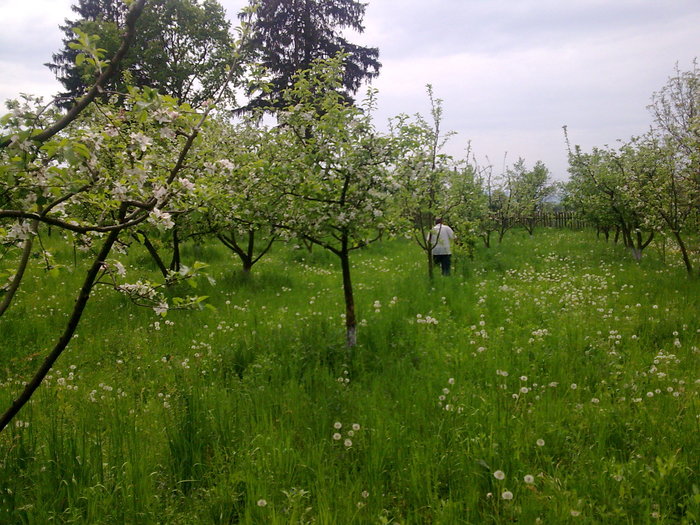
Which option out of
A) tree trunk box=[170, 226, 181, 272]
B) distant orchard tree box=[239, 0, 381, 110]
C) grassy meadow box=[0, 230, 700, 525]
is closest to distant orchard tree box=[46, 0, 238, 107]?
distant orchard tree box=[239, 0, 381, 110]

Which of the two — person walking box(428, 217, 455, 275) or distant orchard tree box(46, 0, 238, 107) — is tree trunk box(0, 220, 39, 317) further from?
distant orchard tree box(46, 0, 238, 107)

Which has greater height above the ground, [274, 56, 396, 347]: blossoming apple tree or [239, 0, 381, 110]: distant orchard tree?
[239, 0, 381, 110]: distant orchard tree

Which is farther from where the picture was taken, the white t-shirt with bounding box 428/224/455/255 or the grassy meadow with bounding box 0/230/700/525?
the white t-shirt with bounding box 428/224/455/255

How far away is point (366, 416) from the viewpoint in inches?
162

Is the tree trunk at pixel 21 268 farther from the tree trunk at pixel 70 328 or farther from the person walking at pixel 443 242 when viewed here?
the person walking at pixel 443 242

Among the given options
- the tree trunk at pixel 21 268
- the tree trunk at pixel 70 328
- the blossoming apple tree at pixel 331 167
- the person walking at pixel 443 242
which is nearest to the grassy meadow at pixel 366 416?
the tree trunk at pixel 70 328

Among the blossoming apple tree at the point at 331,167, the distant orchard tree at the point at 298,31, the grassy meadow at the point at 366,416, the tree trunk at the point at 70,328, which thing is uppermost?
the distant orchard tree at the point at 298,31

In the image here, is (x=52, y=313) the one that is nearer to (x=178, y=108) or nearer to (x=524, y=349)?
(x=178, y=108)

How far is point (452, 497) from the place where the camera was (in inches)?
123

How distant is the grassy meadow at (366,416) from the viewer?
3.01m

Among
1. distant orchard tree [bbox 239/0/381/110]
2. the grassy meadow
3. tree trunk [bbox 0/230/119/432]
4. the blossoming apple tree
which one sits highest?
distant orchard tree [bbox 239/0/381/110]

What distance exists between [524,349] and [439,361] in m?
1.30

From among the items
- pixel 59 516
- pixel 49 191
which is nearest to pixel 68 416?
pixel 59 516

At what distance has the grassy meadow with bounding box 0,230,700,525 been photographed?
3.01 metres
